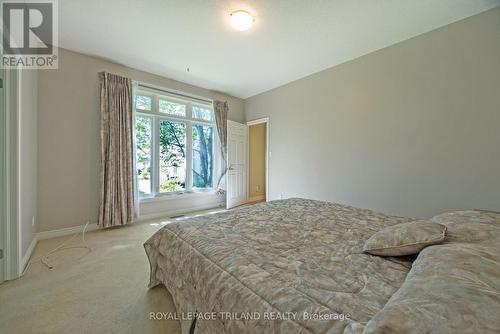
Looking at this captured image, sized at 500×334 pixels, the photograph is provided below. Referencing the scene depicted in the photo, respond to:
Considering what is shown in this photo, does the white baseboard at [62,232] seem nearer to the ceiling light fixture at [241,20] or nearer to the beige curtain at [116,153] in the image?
the beige curtain at [116,153]

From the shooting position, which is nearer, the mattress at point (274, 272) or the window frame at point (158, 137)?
the mattress at point (274, 272)

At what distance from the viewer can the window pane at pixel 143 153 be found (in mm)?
3719

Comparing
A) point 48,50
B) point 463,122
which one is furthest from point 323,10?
point 48,50

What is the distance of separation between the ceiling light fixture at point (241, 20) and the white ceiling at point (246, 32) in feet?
0.20

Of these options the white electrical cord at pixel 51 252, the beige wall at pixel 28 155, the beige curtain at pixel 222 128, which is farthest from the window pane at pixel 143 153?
the beige curtain at pixel 222 128

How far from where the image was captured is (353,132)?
3.21m

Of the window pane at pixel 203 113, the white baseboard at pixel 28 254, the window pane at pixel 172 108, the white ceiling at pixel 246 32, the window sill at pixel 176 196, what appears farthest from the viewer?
the window pane at pixel 203 113

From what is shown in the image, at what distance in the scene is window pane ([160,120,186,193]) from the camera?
4.03m

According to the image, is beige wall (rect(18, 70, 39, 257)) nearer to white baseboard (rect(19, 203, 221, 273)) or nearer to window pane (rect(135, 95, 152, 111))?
white baseboard (rect(19, 203, 221, 273))

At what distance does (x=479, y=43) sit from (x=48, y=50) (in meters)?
5.40

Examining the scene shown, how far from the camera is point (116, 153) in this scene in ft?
10.7

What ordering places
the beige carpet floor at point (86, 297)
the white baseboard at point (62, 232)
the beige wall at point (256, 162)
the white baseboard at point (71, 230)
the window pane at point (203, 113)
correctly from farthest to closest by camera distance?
the beige wall at point (256, 162) < the window pane at point (203, 113) < the white baseboard at point (62, 232) < the white baseboard at point (71, 230) < the beige carpet floor at point (86, 297)

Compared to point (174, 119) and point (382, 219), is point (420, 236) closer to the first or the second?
point (382, 219)

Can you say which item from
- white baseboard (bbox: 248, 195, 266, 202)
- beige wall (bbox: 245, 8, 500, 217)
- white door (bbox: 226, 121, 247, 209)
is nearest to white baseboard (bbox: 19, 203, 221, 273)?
white door (bbox: 226, 121, 247, 209)
